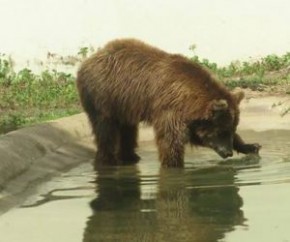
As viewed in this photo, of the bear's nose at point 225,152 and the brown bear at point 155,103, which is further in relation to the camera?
the bear's nose at point 225,152

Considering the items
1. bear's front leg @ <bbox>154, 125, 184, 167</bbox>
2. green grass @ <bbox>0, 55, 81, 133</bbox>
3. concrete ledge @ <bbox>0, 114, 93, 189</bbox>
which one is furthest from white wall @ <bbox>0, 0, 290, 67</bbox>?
bear's front leg @ <bbox>154, 125, 184, 167</bbox>

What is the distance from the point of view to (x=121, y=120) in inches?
404

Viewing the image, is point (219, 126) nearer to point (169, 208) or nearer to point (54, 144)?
point (54, 144)

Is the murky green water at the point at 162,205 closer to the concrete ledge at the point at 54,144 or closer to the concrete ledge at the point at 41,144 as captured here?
the concrete ledge at the point at 54,144

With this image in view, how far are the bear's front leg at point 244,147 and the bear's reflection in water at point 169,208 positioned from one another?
0.95 m

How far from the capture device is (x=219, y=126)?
9.56 m

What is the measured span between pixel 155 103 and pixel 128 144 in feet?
3.43

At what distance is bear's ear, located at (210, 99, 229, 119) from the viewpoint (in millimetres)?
9219

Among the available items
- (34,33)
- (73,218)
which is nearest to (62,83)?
(34,33)

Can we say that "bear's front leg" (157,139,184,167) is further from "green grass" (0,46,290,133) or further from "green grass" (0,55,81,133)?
"green grass" (0,46,290,133)

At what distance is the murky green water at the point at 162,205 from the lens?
6.39m

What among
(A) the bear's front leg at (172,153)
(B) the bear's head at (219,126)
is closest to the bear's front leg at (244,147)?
(B) the bear's head at (219,126)

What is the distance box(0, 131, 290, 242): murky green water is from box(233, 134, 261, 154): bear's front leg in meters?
0.21

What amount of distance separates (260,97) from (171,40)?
10.4 ft
